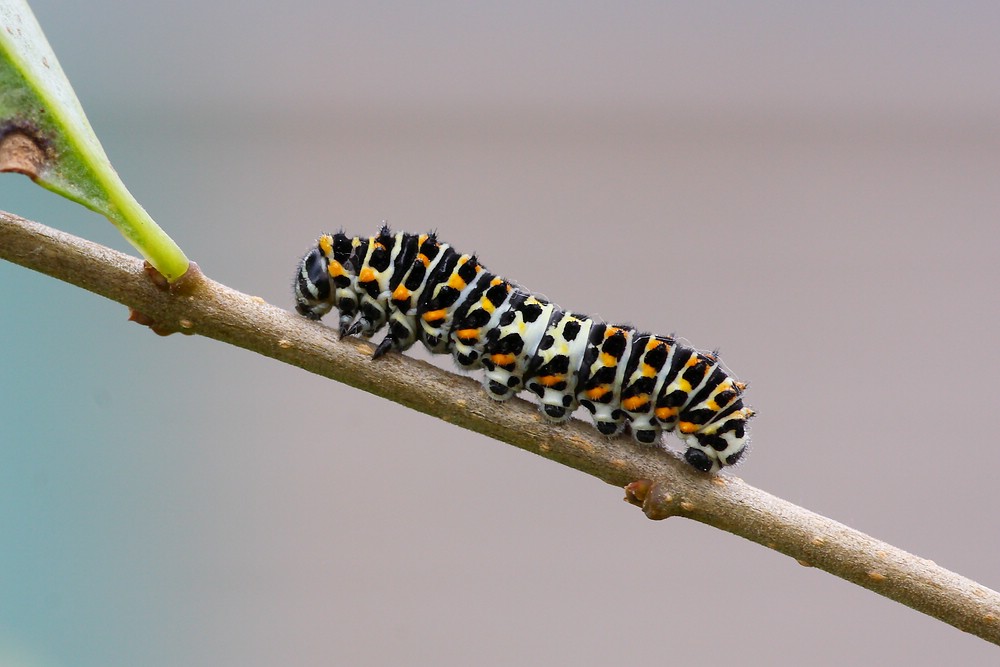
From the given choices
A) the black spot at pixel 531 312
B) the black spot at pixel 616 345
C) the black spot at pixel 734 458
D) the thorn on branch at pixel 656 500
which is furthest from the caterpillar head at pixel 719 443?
the black spot at pixel 531 312

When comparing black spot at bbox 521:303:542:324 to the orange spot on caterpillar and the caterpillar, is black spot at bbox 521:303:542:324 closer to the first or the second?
the caterpillar

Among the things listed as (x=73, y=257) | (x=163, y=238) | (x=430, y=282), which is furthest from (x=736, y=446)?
(x=73, y=257)

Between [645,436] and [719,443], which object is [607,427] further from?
[719,443]

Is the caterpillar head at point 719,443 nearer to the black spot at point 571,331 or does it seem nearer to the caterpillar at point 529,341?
the caterpillar at point 529,341

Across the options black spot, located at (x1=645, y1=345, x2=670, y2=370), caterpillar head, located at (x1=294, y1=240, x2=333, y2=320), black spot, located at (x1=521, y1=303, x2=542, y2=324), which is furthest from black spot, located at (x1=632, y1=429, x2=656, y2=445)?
caterpillar head, located at (x1=294, y1=240, x2=333, y2=320)

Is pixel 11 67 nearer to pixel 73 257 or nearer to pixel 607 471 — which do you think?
pixel 73 257

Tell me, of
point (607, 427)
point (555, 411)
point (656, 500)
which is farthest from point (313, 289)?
point (656, 500)
